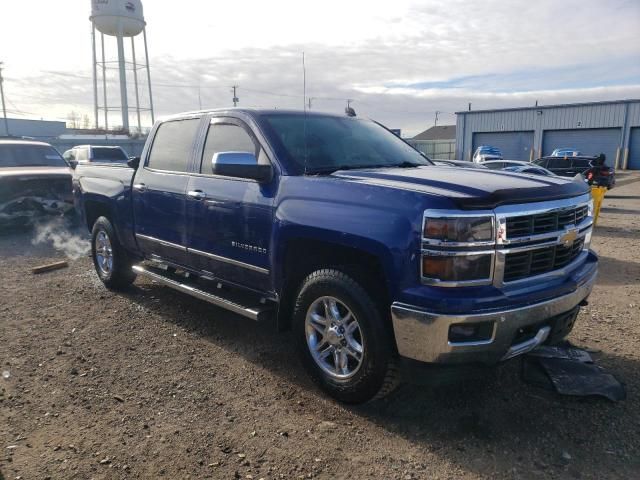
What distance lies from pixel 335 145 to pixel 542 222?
174cm

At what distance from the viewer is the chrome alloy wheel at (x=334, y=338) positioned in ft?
10.7

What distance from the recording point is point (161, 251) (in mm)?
4941

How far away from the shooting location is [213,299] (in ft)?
13.7

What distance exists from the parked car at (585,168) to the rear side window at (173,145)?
660 inches

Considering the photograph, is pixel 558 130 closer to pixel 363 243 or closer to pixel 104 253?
pixel 104 253

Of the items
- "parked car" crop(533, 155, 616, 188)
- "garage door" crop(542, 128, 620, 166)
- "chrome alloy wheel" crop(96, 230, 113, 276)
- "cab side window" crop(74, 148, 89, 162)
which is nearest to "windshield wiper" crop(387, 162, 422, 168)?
"chrome alloy wheel" crop(96, 230, 113, 276)

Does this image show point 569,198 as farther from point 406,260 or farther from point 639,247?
point 639,247

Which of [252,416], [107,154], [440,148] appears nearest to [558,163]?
[107,154]

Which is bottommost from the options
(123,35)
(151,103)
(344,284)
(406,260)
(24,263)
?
(24,263)

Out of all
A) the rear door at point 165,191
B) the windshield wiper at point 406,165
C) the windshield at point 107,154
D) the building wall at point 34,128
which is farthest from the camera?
the building wall at point 34,128

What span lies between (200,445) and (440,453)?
4.52 ft

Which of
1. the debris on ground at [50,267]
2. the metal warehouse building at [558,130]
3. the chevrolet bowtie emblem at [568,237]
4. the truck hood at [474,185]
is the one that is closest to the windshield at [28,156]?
the debris on ground at [50,267]

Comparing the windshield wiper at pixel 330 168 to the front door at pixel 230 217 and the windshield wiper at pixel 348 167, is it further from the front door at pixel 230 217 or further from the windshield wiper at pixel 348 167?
the front door at pixel 230 217

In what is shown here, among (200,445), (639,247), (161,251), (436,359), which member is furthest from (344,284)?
(639,247)
